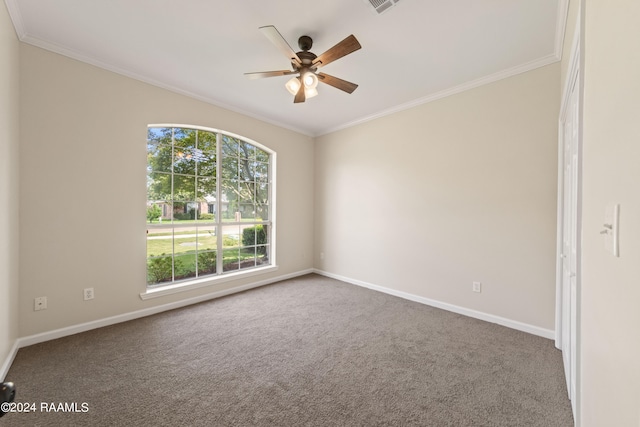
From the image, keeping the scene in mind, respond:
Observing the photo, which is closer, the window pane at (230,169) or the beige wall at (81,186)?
the beige wall at (81,186)

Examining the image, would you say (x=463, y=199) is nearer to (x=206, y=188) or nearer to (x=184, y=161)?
(x=206, y=188)

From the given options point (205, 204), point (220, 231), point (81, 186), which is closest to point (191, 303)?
point (220, 231)

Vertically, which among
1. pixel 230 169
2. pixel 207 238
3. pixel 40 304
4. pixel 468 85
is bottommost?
pixel 40 304

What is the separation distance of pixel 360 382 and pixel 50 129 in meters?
3.57

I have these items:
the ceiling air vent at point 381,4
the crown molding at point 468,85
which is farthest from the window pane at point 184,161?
the ceiling air vent at point 381,4

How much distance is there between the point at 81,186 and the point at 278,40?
2.45 metres

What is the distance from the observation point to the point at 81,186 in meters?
2.59

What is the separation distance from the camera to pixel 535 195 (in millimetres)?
2590

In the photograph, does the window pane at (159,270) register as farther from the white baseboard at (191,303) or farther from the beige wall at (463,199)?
the beige wall at (463,199)

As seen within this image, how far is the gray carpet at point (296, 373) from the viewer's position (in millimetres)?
1576

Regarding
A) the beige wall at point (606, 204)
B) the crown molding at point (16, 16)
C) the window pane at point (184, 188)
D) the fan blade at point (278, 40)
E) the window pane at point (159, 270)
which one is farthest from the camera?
the window pane at point (184, 188)

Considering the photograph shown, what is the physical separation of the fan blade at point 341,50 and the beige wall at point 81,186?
2137 mm

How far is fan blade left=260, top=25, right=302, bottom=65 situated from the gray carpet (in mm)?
2554

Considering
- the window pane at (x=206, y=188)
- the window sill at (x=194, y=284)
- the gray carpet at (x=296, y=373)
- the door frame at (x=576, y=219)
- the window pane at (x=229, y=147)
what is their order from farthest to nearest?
1. the window pane at (x=229, y=147)
2. the window pane at (x=206, y=188)
3. the window sill at (x=194, y=284)
4. the gray carpet at (x=296, y=373)
5. the door frame at (x=576, y=219)
